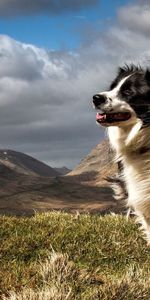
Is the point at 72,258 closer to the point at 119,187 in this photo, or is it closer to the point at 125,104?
the point at 119,187

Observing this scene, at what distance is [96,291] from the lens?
6941mm

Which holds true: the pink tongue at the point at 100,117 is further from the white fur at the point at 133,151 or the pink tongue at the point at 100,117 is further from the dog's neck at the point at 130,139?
the dog's neck at the point at 130,139

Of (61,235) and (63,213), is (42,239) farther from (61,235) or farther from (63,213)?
(63,213)

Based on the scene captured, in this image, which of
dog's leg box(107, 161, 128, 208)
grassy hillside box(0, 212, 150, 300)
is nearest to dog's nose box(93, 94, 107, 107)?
dog's leg box(107, 161, 128, 208)

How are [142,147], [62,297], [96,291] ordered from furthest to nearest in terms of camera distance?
1. [142,147]
2. [96,291]
3. [62,297]

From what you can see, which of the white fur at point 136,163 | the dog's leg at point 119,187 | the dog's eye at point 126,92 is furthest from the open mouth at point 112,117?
the dog's leg at point 119,187

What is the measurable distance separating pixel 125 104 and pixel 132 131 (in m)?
0.56

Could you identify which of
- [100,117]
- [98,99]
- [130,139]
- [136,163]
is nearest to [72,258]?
[136,163]

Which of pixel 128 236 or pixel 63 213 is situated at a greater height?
pixel 63 213

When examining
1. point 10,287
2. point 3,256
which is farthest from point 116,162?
point 10,287

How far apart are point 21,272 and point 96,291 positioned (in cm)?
186

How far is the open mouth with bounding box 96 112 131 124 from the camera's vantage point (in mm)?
9633

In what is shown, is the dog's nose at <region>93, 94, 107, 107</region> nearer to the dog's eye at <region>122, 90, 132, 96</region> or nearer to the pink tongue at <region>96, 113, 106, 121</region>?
the pink tongue at <region>96, 113, 106, 121</region>

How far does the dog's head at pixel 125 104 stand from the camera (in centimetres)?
965
